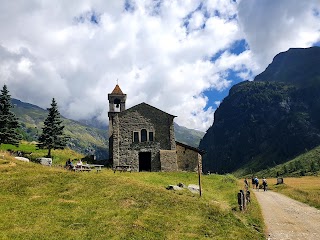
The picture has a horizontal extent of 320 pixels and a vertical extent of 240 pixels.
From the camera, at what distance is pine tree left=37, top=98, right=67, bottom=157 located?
4841 centimetres

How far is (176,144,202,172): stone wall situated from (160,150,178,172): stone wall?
115cm

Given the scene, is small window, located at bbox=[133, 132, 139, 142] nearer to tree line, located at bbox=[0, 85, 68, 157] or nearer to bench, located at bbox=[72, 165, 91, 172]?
tree line, located at bbox=[0, 85, 68, 157]

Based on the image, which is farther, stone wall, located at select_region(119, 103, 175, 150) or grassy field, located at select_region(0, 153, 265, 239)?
stone wall, located at select_region(119, 103, 175, 150)

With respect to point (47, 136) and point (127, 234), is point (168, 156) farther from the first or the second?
point (127, 234)

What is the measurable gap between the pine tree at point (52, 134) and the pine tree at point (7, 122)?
16.8 ft

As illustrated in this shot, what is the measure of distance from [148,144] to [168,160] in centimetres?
397

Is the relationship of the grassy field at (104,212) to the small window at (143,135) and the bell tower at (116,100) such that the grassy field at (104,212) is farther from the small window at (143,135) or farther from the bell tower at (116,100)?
the bell tower at (116,100)

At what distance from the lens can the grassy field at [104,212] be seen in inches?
636

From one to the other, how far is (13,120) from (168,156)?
22675mm

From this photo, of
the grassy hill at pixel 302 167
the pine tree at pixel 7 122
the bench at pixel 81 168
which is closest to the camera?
the bench at pixel 81 168

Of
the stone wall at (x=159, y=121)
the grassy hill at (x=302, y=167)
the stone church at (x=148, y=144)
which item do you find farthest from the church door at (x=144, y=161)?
the grassy hill at (x=302, y=167)

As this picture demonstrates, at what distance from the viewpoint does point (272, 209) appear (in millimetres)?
25984

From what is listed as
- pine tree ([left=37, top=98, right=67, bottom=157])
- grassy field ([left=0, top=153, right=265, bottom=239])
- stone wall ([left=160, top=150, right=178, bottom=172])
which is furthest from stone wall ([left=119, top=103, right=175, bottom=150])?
grassy field ([left=0, top=153, right=265, bottom=239])

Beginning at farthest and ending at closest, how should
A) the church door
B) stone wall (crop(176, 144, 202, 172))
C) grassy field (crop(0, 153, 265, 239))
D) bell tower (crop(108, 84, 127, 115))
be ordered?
bell tower (crop(108, 84, 127, 115)) → the church door → stone wall (crop(176, 144, 202, 172)) → grassy field (crop(0, 153, 265, 239))
